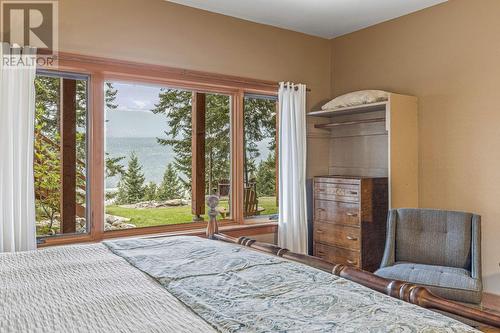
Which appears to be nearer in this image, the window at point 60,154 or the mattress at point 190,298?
the mattress at point 190,298

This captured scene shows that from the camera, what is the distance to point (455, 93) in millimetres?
3354

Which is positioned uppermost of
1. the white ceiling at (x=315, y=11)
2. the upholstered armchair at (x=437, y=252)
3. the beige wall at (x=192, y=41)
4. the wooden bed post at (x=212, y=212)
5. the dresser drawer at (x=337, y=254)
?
the white ceiling at (x=315, y=11)

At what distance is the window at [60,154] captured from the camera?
2.92 meters

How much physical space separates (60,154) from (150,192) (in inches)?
31.5

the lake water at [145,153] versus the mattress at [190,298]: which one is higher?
the lake water at [145,153]

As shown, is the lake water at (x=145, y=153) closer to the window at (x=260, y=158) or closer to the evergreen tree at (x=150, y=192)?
the evergreen tree at (x=150, y=192)

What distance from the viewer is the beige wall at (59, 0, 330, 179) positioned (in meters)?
2.99

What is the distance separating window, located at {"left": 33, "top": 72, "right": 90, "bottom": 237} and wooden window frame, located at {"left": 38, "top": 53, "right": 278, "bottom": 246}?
71mm

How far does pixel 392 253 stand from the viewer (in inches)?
119

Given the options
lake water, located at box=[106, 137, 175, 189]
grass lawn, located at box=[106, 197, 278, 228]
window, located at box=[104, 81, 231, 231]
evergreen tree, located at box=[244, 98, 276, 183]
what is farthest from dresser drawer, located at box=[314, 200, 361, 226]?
lake water, located at box=[106, 137, 175, 189]

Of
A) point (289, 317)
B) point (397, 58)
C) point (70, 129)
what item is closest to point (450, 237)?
point (397, 58)

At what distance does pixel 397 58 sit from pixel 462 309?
311cm

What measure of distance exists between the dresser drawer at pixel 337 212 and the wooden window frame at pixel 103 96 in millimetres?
686

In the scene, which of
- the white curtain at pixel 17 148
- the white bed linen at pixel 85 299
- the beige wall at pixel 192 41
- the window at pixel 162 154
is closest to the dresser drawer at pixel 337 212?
the beige wall at pixel 192 41
